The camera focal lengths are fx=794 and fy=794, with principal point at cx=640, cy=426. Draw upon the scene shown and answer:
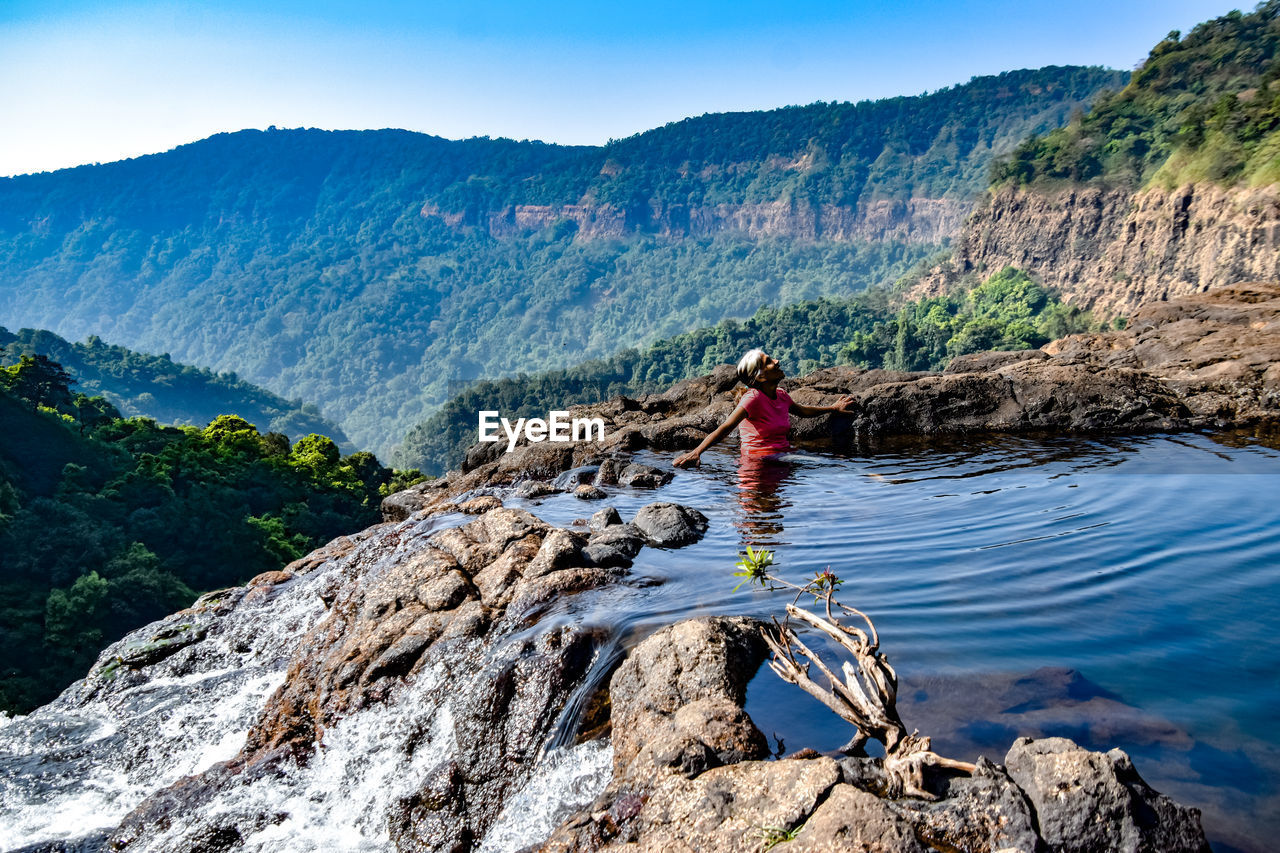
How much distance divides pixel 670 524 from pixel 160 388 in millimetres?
116363

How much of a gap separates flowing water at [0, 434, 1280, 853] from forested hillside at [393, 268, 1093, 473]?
5418 centimetres

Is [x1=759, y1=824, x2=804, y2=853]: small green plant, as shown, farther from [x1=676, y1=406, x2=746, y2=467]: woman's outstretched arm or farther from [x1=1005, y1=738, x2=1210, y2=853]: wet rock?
[x1=676, y1=406, x2=746, y2=467]: woman's outstretched arm

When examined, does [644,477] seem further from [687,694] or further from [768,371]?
[687,694]

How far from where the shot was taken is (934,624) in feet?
16.3

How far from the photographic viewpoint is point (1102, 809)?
9.71 feet

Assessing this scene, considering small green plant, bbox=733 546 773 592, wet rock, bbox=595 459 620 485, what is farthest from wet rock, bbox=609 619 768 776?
wet rock, bbox=595 459 620 485

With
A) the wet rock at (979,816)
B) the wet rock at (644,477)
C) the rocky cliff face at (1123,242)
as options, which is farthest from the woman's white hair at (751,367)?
the rocky cliff face at (1123,242)

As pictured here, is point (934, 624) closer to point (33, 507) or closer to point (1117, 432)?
point (1117, 432)

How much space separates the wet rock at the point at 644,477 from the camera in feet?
32.6

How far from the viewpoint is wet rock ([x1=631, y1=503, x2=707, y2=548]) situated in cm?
724

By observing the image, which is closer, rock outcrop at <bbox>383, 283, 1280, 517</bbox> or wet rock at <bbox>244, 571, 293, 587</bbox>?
wet rock at <bbox>244, 571, 293, 587</bbox>

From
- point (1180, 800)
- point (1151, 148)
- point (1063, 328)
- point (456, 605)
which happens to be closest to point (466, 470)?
point (456, 605)

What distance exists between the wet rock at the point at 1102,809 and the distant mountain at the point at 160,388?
331ft

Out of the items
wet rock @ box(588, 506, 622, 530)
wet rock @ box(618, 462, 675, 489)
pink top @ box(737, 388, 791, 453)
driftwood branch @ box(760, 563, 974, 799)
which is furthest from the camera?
wet rock @ box(618, 462, 675, 489)
